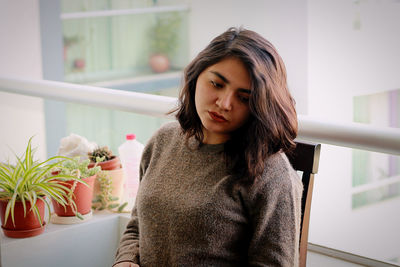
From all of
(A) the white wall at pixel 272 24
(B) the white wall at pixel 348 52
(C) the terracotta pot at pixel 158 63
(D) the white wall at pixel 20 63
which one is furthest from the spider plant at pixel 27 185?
(C) the terracotta pot at pixel 158 63

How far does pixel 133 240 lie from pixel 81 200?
33cm

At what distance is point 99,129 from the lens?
23.9 ft

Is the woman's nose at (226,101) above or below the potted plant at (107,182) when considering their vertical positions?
above

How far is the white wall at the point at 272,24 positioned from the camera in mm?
7313

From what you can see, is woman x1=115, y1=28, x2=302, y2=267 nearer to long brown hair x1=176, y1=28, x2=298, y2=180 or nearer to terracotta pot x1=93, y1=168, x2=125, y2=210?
long brown hair x1=176, y1=28, x2=298, y2=180

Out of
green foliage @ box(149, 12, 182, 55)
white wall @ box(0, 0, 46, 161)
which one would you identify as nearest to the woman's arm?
white wall @ box(0, 0, 46, 161)

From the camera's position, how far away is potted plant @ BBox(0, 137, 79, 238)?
1.48m

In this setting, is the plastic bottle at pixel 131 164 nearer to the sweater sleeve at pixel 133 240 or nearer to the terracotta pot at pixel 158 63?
the sweater sleeve at pixel 133 240

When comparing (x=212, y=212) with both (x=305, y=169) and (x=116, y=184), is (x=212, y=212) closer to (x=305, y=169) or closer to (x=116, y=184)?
(x=305, y=169)

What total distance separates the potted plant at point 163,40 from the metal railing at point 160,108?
258 inches

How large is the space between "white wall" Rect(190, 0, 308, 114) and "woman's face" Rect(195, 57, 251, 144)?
217 inches

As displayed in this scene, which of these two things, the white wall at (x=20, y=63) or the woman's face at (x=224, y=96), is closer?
the woman's face at (x=224, y=96)

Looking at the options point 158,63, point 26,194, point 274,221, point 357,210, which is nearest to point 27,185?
point 26,194

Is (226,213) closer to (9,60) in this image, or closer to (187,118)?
(187,118)
